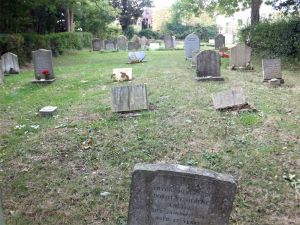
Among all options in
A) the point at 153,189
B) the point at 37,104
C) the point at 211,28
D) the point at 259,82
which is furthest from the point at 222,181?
the point at 211,28

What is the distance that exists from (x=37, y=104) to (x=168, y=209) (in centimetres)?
734

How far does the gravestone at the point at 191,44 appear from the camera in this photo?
18703 mm

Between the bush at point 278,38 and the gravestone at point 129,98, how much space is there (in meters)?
10.7

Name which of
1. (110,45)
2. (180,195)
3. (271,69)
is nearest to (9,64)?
(271,69)

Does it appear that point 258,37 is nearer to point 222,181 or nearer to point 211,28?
point 222,181

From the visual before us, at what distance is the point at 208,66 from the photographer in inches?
494

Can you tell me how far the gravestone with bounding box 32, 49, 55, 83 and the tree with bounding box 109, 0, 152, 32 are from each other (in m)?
39.0

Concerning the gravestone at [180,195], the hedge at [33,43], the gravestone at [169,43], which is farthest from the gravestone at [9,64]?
the gravestone at [169,43]

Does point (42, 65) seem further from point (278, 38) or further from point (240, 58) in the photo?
point (278, 38)

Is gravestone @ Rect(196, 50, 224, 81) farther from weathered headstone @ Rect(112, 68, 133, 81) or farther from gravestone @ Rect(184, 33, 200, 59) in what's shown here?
gravestone @ Rect(184, 33, 200, 59)

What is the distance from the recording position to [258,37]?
20000 millimetres

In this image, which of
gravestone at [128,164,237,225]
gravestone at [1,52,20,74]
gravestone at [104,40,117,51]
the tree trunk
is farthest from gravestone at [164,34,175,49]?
gravestone at [128,164,237,225]

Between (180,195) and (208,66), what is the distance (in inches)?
365

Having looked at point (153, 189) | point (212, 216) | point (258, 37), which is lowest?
point (212, 216)
